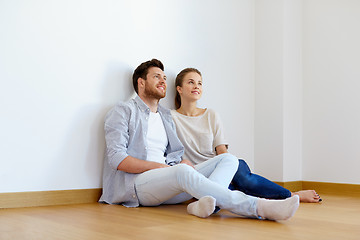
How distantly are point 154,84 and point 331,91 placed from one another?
1701 mm

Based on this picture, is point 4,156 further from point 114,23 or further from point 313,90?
point 313,90

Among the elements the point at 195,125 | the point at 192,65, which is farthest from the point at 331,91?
the point at 195,125

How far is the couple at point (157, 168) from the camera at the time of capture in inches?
68.1

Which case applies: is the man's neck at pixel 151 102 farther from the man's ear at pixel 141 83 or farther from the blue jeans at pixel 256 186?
the blue jeans at pixel 256 186

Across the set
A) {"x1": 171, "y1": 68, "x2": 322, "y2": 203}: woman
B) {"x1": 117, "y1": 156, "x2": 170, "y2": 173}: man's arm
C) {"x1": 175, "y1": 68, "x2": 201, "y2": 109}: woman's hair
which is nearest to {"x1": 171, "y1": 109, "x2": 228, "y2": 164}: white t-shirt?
{"x1": 171, "y1": 68, "x2": 322, "y2": 203}: woman

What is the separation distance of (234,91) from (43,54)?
5.53 ft

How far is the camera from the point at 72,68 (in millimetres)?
2311

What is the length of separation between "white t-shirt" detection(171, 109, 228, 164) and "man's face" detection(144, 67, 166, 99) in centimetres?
27

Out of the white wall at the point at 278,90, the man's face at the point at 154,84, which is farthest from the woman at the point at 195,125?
the white wall at the point at 278,90

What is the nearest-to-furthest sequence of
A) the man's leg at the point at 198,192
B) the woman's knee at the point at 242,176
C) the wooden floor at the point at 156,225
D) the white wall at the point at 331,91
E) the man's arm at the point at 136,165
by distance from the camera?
the wooden floor at the point at 156,225 → the man's leg at the point at 198,192 → the man's arm at the point at 136,165 → the woman's knee at the point at 242,176 → the white wall at the point at 331,91

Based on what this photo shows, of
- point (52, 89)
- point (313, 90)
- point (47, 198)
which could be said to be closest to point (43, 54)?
point (52, 89)

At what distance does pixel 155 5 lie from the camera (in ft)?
9.16

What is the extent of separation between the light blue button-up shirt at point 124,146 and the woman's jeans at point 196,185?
0.10 metres

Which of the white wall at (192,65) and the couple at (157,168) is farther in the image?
the white wall at (192,65)
